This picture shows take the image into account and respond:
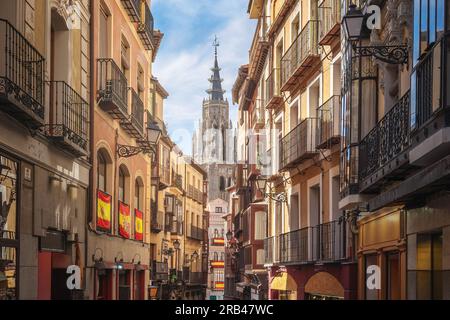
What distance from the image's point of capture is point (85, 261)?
51.1 ft

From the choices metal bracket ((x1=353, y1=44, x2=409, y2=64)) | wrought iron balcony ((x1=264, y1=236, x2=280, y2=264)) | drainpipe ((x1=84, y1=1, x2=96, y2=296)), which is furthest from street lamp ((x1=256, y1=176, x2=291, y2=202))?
metal bracket ((x1=353, y1=44, x2=409, y2=64))

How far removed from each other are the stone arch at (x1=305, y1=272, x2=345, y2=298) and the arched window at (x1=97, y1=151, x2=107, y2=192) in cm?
465

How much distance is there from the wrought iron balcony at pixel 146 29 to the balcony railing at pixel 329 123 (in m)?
6.59

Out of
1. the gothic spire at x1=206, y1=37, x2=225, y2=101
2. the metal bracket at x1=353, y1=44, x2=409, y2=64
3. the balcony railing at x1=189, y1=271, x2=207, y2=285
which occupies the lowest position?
the balcony railing at x1=189, y1=271, x2=207, y2=285

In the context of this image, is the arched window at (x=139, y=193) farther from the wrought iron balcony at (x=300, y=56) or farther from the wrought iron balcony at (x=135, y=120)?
the wrought iron balcony at (x=300, y=56)

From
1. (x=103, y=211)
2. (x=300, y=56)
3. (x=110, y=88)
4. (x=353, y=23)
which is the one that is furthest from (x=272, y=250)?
(x=353, y=23)

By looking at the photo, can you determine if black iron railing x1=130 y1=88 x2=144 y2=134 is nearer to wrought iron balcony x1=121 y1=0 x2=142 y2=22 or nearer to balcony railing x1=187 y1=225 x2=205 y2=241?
wrought iron balcony x1=121 y1=0 x2=142 y2=22

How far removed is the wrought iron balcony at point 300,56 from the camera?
18.4 metres

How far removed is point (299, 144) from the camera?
1900 cm

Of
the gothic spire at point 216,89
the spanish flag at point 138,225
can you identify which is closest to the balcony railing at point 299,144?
the spanish flag at point 138,225

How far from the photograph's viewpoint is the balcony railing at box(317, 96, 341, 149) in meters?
16.2

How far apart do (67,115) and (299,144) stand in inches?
273

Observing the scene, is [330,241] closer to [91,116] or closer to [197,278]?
[91,116]
